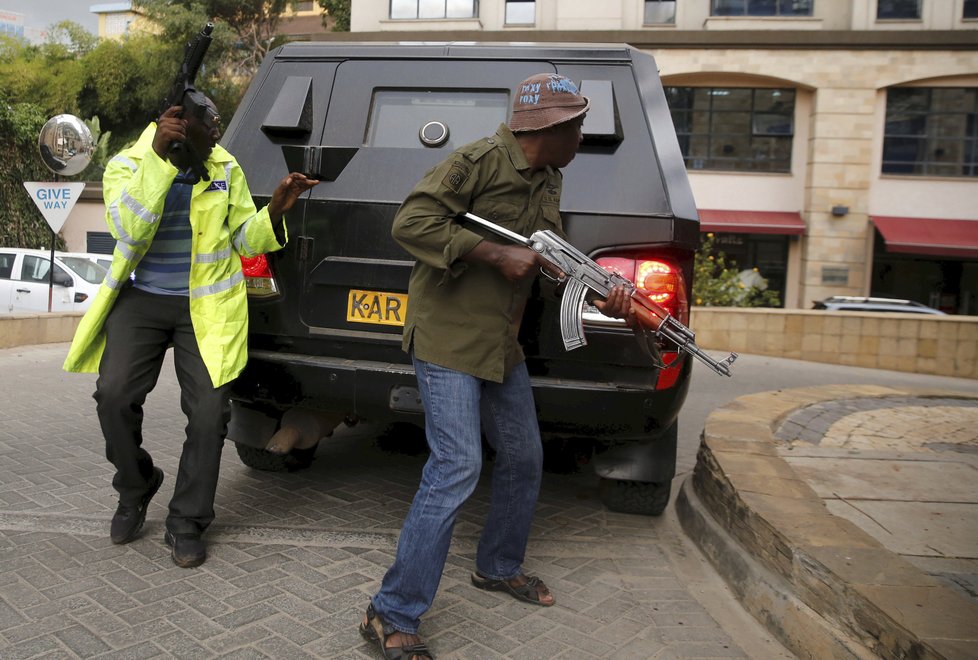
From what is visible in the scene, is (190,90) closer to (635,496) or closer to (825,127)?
(635,496)

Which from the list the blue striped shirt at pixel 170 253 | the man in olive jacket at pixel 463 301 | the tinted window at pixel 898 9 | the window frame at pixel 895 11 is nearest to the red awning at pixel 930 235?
the window frame at pixel 895 11

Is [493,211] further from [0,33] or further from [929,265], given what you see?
[0,33]

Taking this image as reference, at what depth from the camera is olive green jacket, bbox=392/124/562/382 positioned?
9.11ft

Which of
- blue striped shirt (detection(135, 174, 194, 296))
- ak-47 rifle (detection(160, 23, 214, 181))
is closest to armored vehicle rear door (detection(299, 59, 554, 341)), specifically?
blue striped shirt (detection(135, 174, 194, 296))

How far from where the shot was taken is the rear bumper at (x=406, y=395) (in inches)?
139

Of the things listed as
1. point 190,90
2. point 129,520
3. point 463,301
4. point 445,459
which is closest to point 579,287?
point 463,301

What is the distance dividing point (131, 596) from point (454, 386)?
55.2 inches

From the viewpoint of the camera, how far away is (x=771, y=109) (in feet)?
80.0

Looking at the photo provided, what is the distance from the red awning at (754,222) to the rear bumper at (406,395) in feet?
67.0

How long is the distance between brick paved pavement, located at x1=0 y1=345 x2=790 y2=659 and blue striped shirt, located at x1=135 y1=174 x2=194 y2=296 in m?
1.07

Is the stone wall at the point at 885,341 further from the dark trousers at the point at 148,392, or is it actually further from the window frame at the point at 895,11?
the window frame at the point at 895,11

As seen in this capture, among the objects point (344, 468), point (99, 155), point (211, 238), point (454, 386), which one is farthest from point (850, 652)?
point (99, 155)

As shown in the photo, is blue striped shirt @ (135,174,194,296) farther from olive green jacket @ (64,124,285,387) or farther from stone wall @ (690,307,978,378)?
stone wall @ (690,307,978,378)

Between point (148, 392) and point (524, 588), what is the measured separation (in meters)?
1.63
